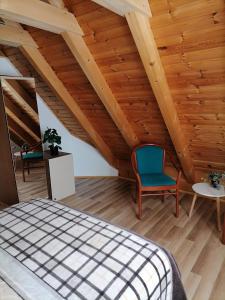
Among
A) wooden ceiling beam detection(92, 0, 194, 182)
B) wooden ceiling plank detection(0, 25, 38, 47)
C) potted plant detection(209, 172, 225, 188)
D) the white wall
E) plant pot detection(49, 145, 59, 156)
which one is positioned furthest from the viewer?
the white wall

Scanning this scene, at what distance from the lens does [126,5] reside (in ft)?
4.57

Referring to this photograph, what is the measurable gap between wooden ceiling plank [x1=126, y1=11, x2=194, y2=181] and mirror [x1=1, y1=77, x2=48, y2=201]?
69.6 inches

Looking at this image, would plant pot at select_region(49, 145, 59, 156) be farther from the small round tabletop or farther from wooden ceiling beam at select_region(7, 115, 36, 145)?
the small round tabletop

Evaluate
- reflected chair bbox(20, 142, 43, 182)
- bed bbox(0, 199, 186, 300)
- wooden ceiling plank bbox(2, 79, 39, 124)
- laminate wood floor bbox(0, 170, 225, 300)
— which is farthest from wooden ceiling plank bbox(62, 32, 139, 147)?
bed bbox(0, 199, 186, 300)

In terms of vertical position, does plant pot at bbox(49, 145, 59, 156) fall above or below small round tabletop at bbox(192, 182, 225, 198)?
above

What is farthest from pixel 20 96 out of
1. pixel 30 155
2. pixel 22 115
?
pixel 30 155

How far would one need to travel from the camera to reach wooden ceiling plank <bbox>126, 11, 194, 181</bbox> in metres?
1.58

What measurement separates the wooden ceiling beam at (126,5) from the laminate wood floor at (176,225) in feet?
6.68

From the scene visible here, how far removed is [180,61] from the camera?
1.82m

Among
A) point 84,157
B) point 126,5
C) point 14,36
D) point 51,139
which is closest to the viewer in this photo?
point 126,5

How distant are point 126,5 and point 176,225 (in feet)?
7.14

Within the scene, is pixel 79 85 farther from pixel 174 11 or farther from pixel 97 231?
pixel 97 231

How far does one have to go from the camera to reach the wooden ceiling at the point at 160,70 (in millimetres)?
1582

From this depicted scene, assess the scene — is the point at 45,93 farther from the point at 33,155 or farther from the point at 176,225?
the point at 176,225
